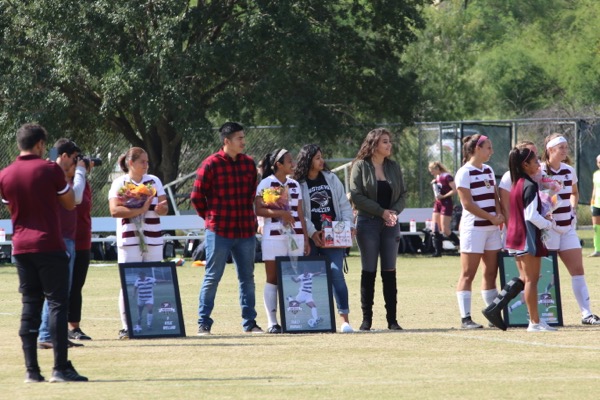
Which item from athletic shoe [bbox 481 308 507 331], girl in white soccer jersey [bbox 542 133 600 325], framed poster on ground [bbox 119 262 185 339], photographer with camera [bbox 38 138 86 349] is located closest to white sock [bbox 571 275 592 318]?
girl in white soccer jersey [bbox 542 133 600 325]

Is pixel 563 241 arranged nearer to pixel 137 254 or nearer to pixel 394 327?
pixel 394 327

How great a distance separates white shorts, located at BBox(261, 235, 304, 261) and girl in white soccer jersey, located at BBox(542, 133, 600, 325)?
2470 mm

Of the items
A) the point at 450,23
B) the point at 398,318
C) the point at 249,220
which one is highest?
the point at 450,23

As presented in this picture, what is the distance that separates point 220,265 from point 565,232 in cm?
346

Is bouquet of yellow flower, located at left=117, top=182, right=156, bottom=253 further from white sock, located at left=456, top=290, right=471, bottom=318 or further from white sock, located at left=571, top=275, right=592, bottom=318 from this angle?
white sock, located at left=571, top=275, right=592, bottom=318

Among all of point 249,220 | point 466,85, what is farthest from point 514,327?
point 466,85

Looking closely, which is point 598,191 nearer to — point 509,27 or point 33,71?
point 33,71

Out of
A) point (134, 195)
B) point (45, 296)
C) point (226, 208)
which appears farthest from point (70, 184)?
point (45, 296)

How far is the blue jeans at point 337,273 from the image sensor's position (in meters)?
13.3

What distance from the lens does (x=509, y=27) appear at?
199ft

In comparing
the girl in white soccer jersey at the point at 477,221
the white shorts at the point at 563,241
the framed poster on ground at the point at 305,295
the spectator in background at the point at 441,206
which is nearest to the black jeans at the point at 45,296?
the framed poster on ground at the point at 305,295

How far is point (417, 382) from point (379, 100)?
76.2ft

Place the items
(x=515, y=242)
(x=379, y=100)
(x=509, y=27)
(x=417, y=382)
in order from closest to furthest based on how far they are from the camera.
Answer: (x=417, y=382) < (x=515, y=242) < (x=379, y=100) < (x=509, y=27)

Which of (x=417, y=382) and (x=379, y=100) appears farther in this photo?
(x=379, y=100)
